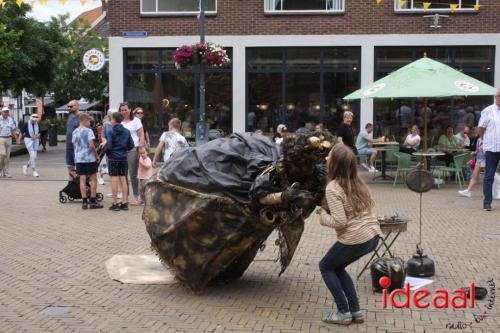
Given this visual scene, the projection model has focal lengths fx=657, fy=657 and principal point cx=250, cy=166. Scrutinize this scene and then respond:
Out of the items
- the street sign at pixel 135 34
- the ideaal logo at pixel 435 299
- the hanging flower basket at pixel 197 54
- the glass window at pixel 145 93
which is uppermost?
the street sign at pixel 135 34

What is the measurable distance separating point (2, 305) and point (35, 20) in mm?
27126

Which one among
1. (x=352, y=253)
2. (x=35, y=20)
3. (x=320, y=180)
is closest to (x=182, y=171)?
(x=320, y=180)

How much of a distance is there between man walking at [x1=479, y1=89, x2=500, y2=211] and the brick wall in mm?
7950

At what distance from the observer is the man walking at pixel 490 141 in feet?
33.9

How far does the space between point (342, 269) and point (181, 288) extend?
5.83ft

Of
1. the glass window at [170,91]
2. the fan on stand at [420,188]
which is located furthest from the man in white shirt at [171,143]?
the glass window at [170,91]

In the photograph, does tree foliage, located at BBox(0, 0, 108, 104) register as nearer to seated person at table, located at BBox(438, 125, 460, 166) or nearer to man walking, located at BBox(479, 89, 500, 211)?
seated person at table, located at BBox(438, 125, 460, 166)

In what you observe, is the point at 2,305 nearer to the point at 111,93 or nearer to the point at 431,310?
the point at 431,310

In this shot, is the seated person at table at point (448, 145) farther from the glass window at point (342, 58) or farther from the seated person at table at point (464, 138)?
the glass window at point (342, 58)

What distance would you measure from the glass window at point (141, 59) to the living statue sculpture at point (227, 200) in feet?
43.8

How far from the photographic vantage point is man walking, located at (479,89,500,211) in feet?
33.9

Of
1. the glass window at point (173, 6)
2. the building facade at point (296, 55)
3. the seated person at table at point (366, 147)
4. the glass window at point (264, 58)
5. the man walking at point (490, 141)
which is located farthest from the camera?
the glass window at point (173, 6)

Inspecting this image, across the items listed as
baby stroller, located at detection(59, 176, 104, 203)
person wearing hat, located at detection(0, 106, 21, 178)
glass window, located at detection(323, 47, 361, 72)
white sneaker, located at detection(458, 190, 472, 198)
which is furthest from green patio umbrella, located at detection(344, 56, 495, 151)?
person wearing hat, located at detection(0, 106, 21, 178)

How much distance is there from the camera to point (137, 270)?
6.79 metres
